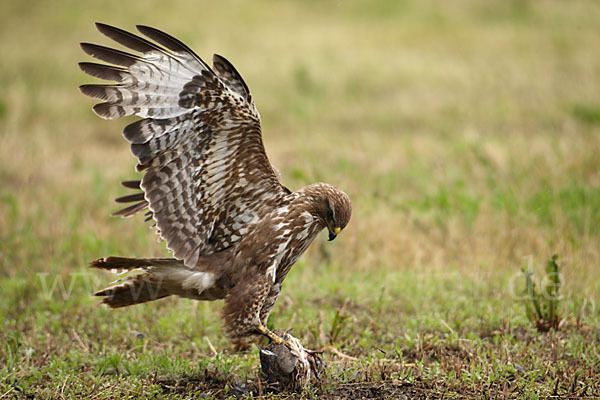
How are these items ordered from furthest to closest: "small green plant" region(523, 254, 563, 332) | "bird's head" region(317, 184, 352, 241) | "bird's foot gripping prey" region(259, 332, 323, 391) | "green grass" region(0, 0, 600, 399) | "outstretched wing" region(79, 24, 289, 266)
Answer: "small green plant" region(523, 254, 563, 332)
"green grass" region(0, 0, 600, 399)
"bird's head" region(317, 184, 352, 241)
"bird's foot gripping prey" region(259, 332, 323, 391)
"outstretched wing" region(79, 24, 289, 266)

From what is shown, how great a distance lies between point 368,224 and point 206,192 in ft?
10.6

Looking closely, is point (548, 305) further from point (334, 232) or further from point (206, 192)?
point (206, 192)

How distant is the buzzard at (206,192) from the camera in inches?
149

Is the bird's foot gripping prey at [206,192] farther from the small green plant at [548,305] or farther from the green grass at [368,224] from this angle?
the small green plant at [548,305]

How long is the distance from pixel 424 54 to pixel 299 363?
1290cm

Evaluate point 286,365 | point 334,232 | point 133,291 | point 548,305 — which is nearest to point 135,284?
point 133,291

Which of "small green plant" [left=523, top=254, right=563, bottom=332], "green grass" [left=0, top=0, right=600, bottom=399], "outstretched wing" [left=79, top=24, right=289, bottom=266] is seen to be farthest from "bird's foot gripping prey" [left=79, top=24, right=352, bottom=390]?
"small green plant" [left=523, top=254, right=563, bottom=332]

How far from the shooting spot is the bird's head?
406 centimetres

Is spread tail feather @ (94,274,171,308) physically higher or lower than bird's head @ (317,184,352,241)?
lower

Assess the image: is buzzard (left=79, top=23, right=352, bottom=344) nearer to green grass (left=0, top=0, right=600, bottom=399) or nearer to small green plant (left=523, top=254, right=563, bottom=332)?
green grass (left=0, top=0, right=600, bottom=399)

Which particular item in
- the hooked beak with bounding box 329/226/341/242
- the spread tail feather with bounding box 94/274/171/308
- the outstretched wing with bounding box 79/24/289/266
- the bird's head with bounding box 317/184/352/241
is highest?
the outstretched wing with bounding box 79/24/289/266

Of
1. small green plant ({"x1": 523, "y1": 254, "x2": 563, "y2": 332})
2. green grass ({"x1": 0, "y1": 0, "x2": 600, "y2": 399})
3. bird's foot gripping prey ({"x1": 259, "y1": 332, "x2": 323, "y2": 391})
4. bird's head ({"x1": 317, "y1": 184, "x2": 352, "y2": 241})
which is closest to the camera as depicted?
bird's foot gripping prey ({"x1": 259, "y1": 332, "x2": 323, "y2": 391})

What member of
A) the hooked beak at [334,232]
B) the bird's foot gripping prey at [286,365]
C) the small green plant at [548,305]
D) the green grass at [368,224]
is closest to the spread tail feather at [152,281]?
the green grass at [368,224]

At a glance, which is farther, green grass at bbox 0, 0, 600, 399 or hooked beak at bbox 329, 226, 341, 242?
green grass at bbox 0, 0, 600, 399
